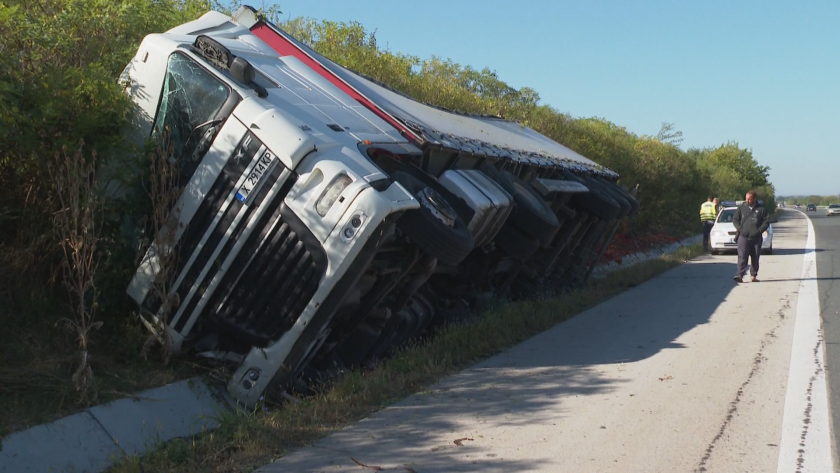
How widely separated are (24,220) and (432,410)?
3647 mm

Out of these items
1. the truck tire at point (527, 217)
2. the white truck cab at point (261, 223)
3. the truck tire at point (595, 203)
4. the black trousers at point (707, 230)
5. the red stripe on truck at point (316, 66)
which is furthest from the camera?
the black trousers at point (707, 230)

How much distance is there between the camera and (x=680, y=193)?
117 ft

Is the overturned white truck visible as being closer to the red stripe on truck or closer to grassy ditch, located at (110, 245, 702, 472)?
the red stripe on truck

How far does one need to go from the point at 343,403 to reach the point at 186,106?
2.83 m

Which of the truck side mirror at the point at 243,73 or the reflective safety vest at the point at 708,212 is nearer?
the truck side mirror at the point at 243,73

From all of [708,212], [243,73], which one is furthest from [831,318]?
[708,212]

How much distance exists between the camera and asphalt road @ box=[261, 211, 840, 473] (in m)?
4.86

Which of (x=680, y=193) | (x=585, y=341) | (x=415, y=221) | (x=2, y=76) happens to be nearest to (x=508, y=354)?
(x=585, y=341)

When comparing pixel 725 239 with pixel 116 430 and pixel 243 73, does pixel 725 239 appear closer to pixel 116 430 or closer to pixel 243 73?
pixel 243 73

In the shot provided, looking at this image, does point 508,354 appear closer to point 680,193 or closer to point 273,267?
point 273,267

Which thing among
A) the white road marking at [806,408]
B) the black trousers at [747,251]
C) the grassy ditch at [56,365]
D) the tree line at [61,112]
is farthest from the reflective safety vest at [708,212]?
the grassy ditch at [56,365]

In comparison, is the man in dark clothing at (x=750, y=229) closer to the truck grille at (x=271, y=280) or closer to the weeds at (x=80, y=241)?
the truck grille at (x=271, y=280)

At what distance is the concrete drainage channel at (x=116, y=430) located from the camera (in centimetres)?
480

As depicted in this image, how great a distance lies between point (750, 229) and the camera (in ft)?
46.6
